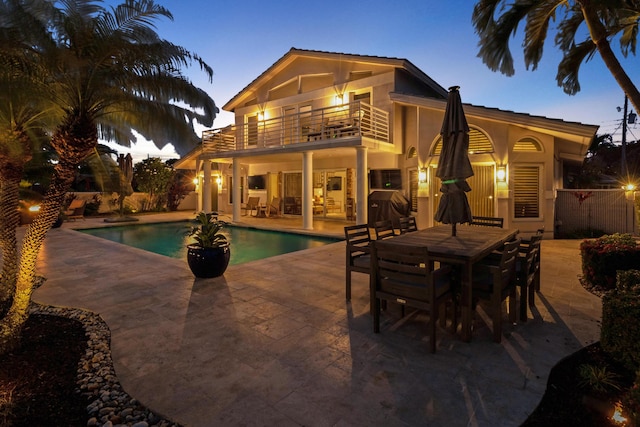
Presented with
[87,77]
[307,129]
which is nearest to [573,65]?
[307,129]

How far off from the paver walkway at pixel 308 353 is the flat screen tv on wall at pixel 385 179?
7681mm

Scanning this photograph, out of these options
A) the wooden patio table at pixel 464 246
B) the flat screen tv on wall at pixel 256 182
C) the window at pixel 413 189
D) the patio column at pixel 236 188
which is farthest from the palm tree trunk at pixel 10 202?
the flat screen tv on wall at pixel 256 182

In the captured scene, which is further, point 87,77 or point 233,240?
point 233,240

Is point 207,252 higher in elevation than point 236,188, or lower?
lower

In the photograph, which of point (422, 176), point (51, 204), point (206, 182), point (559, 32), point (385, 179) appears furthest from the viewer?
point (206, 182)

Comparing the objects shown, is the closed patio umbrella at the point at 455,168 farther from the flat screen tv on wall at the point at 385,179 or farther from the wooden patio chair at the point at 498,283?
the flat screen tv on wall at the point at 385,179

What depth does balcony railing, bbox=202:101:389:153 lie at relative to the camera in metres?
12.0

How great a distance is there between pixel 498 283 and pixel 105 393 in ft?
12.5

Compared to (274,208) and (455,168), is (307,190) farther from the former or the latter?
(455,168)

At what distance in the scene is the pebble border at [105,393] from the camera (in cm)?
232

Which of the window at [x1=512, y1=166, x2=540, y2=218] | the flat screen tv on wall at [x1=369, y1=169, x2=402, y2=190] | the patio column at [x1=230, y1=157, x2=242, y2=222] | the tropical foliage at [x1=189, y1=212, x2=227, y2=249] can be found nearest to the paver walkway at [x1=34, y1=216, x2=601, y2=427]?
the tropical foliage at [x1=189, y1=212, x2=227, y2=249]

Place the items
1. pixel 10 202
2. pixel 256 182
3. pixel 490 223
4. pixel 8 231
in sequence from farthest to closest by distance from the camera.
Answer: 1. pixel 256 182
2. pixel 490 223
3. pixel 10 202
4. pixel 8 231

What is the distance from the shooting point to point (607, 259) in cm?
524

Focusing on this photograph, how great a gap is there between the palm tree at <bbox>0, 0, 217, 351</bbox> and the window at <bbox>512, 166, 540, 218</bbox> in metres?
9.81
